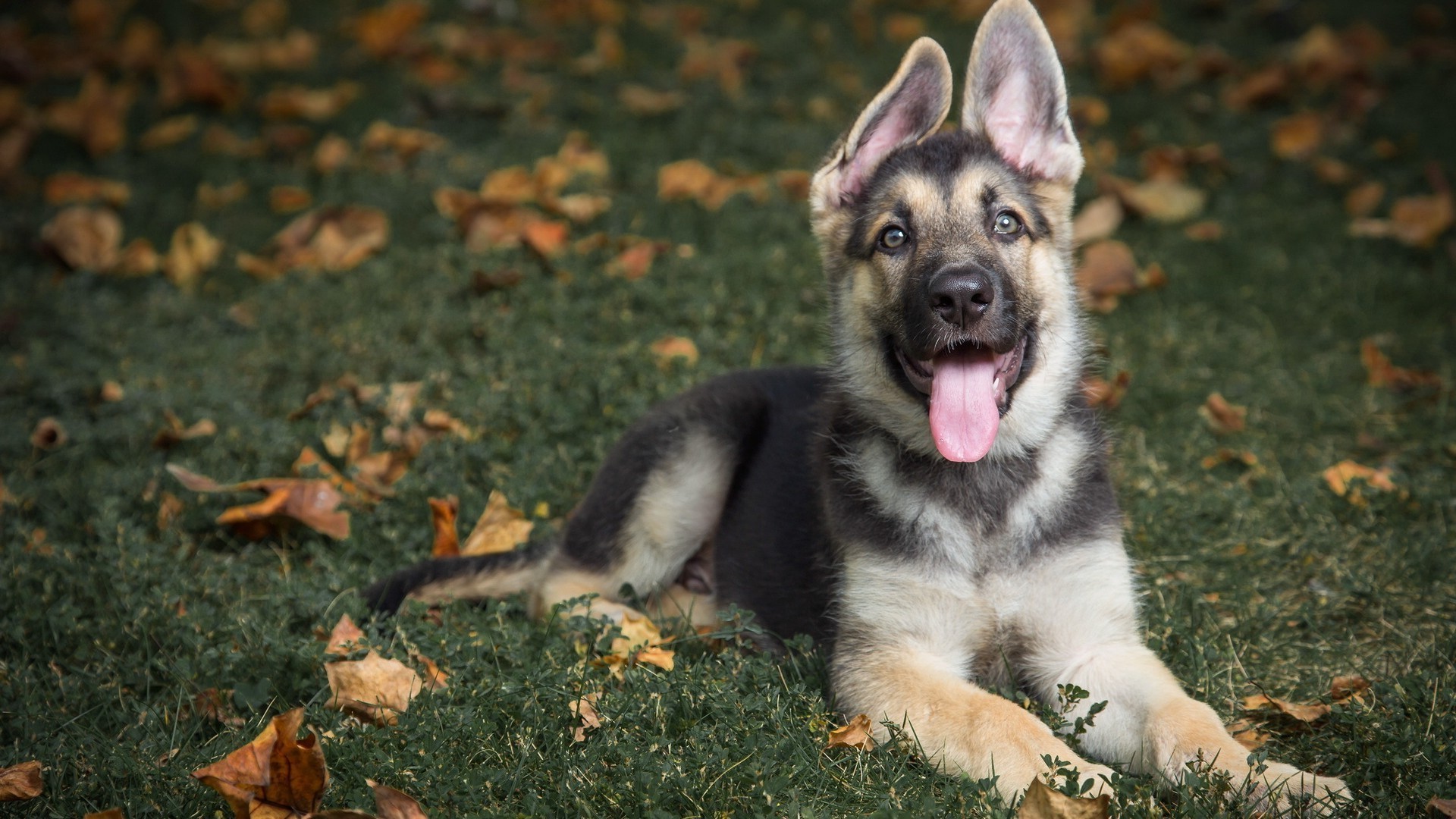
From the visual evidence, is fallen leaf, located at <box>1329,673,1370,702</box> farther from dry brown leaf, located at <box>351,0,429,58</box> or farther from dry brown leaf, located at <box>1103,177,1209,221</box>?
dry brown leaf, located at <box>351,0,429,58</box>

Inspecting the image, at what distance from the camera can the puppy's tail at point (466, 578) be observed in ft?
13.9

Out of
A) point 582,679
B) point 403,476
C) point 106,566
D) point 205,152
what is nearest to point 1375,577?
point 582,679

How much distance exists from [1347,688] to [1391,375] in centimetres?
253

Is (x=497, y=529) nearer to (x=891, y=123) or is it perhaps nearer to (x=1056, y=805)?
(x=891, y=123)

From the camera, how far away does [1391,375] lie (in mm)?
5684

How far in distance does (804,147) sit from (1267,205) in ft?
9.44

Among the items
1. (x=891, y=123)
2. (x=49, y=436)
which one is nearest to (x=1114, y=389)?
(x=891, y=123)

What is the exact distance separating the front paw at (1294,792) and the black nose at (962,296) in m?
1.38

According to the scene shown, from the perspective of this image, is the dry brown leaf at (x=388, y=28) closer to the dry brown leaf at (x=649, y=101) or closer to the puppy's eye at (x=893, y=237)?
the dry brown leaf at (x=649, y=101)

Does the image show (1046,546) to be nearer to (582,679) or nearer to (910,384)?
(910,384)

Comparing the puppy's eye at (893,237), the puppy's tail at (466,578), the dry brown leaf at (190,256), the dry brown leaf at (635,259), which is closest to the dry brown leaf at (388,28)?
the dry brown leaf at (190,256)

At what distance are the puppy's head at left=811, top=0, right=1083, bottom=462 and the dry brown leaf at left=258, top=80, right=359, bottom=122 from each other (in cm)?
626

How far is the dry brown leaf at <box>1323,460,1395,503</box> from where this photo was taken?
15.5 ft

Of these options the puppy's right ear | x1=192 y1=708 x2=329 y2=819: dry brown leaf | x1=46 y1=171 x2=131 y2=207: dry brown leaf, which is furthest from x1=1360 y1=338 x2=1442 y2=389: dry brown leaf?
x1=46 y1=171 x2=131 y2=207: dry brown leaf
